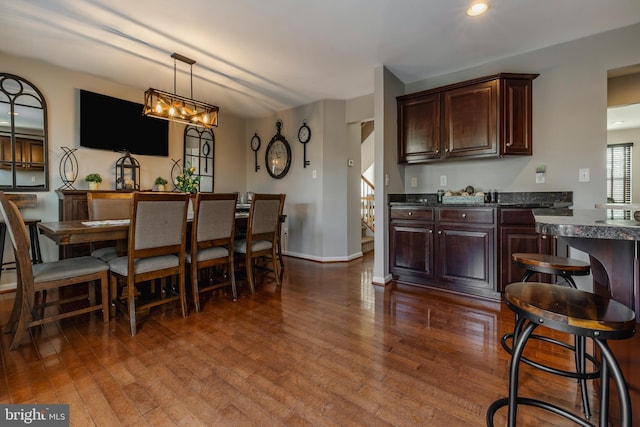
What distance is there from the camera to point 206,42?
2820 millimetres

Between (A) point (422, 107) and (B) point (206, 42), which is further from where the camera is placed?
(A) point (422, 107)

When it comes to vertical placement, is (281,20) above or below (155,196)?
above

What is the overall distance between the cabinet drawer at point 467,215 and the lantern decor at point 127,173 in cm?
395

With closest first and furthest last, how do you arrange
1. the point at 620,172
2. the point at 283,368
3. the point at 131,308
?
1. the point at 283,368
2. the point at 131,308
3. the point at 620,172

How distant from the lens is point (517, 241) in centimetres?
263

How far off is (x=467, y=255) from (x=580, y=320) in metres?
2.13

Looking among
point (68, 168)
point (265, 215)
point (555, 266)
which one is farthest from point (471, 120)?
point (68, 168)

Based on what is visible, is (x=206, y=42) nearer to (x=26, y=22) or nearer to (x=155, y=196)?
(x=26, y=22)

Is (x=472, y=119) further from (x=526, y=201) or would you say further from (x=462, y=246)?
(x=462, y=246)

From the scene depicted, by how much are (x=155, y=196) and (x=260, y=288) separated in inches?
59.4

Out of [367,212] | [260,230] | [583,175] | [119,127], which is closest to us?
[583,175]

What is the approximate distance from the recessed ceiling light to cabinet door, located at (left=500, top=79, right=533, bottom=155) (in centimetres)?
83

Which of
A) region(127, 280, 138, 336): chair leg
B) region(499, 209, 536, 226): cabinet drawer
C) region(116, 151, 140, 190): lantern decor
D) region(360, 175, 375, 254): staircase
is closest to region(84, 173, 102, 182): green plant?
region(116, 151, 140, 190): lantern decor

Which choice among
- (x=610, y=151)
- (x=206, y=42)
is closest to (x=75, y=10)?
(x=206, y=42)
